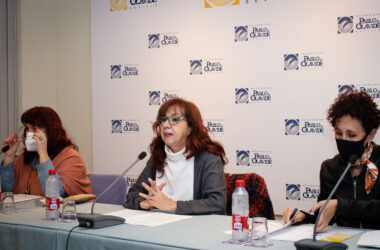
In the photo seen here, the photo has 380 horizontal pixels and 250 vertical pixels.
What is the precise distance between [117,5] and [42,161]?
94.9 inches

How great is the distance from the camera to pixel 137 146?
473 cm

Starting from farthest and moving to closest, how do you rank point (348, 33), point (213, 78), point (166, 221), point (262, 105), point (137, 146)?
1. point (137, 146)
2. point (213, 78)
3. point (262, 105)
4. point (348, 33)
5. point (166, 221)

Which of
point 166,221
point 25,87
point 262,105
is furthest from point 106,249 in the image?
point 25,87

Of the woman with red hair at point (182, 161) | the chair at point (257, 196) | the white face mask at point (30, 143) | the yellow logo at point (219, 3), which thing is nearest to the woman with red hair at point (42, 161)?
the white face mask at point (30, 143)

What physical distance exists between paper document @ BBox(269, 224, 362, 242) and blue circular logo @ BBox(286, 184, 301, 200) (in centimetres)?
184

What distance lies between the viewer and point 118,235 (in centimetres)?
195

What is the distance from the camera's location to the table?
1800 millimetres

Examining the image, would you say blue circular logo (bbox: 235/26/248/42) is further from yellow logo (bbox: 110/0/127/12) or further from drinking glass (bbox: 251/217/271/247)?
drinking glass (bbox: 251/217/271/247)

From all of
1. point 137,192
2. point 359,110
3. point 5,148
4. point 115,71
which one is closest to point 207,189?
point 137,192

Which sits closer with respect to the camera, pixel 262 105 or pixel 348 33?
pixel 348 33

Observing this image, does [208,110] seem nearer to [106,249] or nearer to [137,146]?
[137,146]

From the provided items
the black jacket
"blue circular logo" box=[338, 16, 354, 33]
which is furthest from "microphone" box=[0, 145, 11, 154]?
"blue circular logo" box=[338, 16, 354, 33]

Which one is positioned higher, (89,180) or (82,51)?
(82,51)

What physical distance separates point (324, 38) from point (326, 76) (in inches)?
12.8
